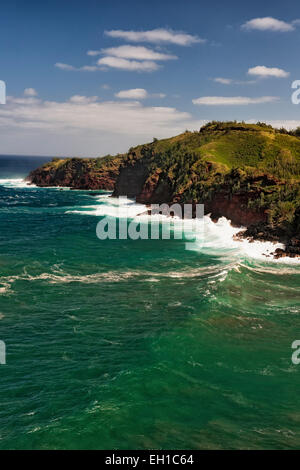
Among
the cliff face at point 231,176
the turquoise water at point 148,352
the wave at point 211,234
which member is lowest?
the turquoise water at point 148,352

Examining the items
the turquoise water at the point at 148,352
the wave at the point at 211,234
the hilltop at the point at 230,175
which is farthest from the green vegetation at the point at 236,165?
the turquoise water at the point at 148,352

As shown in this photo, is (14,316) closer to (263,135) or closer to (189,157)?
(189,157)

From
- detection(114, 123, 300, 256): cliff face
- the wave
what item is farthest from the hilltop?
the wave

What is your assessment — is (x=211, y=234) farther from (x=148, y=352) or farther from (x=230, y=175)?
(x=148, y=352)

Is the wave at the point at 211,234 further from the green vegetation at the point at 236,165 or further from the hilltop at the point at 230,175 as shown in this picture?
the green vegetation at the point at 236,165

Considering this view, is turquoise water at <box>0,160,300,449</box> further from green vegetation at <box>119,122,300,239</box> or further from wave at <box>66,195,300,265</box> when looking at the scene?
green vegetation at <box>119,122,300,239</box>

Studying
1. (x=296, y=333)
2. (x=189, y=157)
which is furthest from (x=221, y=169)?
(x=296, y=333)
